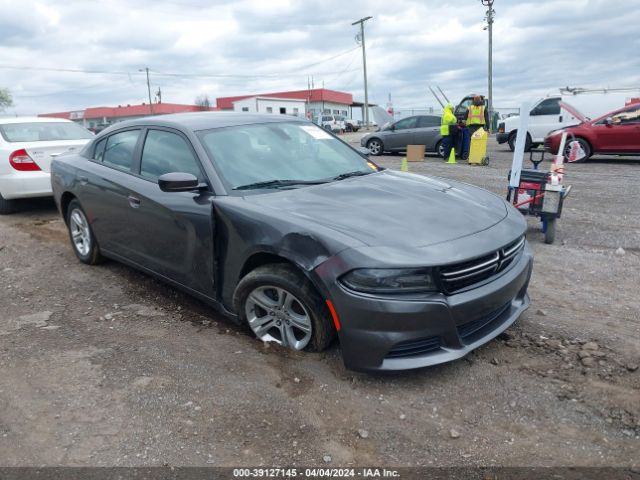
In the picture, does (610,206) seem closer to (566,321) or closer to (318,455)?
(566,321)

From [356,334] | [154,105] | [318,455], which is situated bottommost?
[318,455]

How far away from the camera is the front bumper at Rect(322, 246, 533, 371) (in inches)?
105

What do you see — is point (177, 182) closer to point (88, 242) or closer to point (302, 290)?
point (302, 290)

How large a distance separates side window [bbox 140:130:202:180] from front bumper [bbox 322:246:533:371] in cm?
160

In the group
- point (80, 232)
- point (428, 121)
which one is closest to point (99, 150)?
point (80, 232)

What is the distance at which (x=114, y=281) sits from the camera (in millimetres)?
4875

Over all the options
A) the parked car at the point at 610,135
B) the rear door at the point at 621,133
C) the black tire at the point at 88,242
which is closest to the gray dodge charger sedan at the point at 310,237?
the black tire at the point at 88,242

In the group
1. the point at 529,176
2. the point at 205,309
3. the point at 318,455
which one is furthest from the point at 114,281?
the point at 529,176

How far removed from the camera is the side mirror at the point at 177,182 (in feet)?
11.0

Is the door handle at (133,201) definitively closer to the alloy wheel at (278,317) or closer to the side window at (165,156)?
the side window at (165,156)

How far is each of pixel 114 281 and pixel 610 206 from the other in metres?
7.04

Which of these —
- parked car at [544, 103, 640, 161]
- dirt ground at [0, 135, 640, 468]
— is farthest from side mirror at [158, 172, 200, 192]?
A: parked car at [544, 103, 640, 161]

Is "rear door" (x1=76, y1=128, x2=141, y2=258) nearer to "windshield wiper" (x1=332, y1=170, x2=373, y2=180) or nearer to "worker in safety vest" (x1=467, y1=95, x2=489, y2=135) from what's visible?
"windshield wiper" (x1=332, y1=170, x2=373, y2=180)

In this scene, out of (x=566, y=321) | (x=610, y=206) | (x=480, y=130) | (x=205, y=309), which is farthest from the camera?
(x=480, y=130)
